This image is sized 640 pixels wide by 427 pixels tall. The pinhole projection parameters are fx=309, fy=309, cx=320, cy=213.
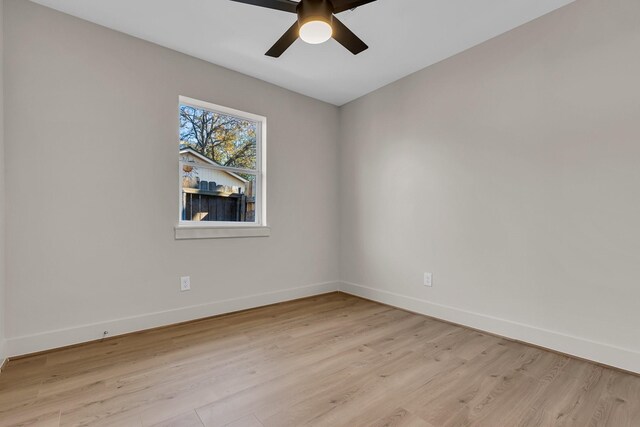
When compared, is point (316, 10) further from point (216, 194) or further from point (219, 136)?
point (216, 194)

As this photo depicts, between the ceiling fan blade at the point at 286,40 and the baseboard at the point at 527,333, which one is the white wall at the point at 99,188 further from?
the baseboard at the point at 527,333

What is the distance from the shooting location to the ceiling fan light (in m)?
1.70

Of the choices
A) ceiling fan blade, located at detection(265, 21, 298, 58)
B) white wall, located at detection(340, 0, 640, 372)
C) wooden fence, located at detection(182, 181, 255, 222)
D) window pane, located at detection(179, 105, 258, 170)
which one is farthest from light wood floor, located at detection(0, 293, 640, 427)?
ceiling fan blade, located at detection(265, 21, 298, 58)

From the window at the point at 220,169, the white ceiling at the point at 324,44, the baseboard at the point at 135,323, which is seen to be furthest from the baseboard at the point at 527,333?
the white ceiling at the point at 324,44

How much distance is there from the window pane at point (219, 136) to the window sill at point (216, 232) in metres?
0.67

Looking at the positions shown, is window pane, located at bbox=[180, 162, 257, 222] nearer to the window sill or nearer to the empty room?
the empty room

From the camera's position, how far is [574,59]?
7.07 ft

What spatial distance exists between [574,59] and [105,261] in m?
3.74

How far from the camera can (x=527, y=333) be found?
235 centimetres

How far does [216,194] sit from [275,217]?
0.68m

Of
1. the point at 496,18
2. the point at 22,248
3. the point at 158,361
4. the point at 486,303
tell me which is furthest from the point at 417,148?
the point at 22,248

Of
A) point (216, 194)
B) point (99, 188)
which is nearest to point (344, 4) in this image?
point (216, 194)

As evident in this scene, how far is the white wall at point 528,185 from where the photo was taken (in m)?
1.98

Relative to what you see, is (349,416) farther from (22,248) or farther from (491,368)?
(22,248)
